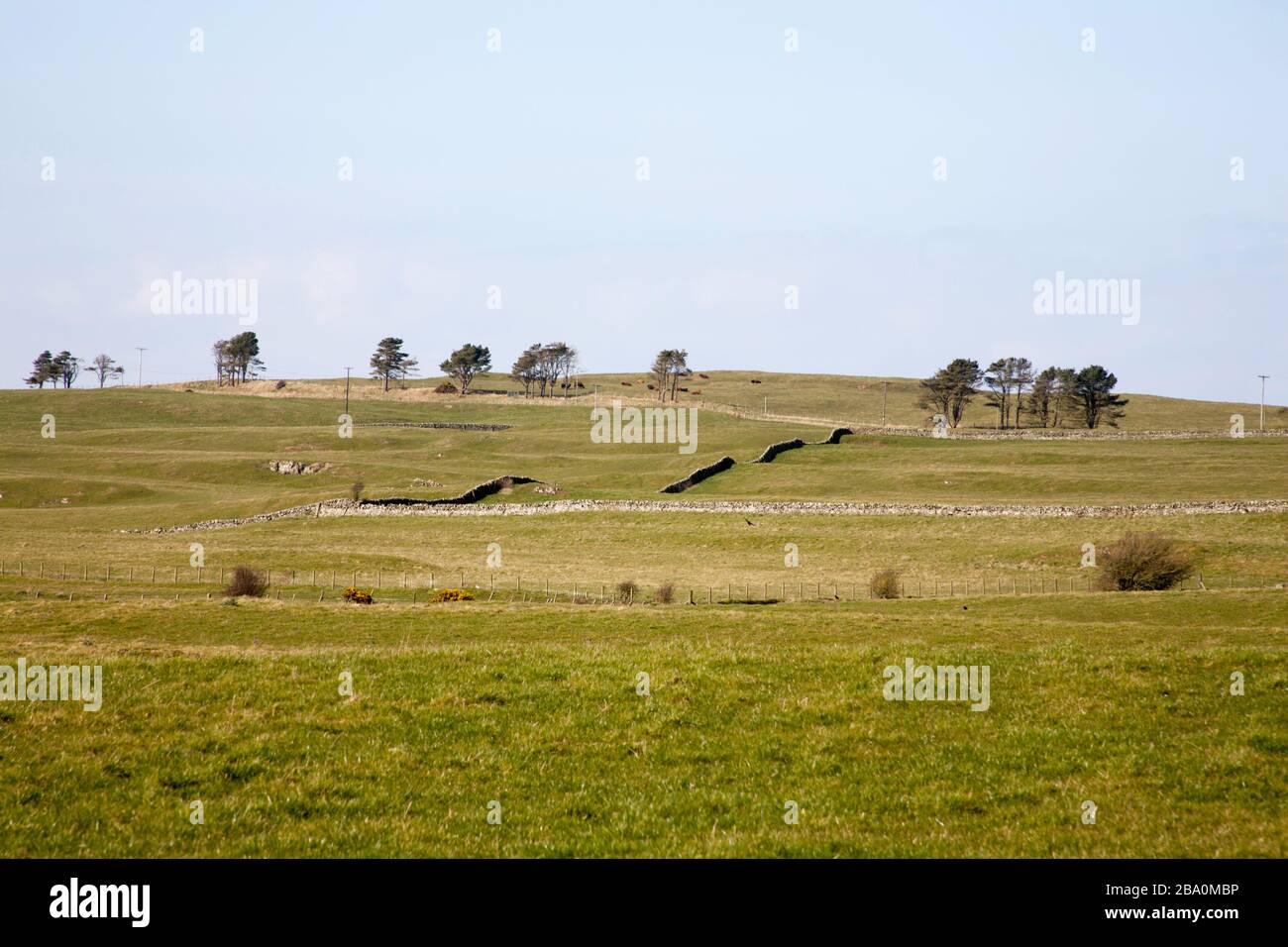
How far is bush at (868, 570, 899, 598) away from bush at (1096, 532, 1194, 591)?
10.2m

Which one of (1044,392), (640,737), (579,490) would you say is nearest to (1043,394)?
(1044,392)

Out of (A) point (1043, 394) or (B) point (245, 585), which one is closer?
(B) point (245, 585)

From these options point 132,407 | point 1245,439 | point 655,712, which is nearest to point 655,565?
point 655,712

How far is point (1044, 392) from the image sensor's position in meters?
186

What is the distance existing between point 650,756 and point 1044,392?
185313 mm

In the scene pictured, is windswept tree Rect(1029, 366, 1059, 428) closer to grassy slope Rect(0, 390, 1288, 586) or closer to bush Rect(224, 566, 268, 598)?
grassy slope Rect(0, 390, 1288, 586)

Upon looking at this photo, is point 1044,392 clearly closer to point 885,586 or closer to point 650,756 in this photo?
point 885,586

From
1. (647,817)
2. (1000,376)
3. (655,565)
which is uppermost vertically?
(1000,376)

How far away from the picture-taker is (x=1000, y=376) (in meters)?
187

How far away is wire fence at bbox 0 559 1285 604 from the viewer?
51.6m

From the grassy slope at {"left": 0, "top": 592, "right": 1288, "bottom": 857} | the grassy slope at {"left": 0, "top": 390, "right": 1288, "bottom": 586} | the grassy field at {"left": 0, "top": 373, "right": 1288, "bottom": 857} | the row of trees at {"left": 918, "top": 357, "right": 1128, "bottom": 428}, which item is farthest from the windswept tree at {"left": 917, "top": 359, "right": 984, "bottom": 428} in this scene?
the grassy slope at {"left": 0, "top": 592, "right": 1288, "bottom": 857}
